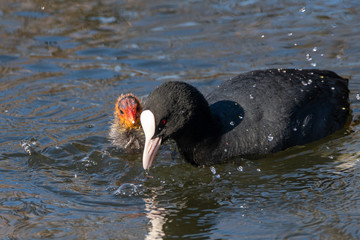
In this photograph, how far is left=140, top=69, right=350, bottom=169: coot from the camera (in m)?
4.27

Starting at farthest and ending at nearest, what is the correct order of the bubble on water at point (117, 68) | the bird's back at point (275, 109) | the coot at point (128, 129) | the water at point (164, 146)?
the bubble on water at point (117, 68) < the coot at point (128, 129) < the bird's back at point (275, 109) < the water at point (164, 146)

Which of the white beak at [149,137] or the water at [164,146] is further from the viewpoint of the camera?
the white beak at [149,137]

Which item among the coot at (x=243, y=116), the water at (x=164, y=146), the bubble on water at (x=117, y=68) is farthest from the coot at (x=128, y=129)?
the bubble on water at (x=117, y=68)

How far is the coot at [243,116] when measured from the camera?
4270mm

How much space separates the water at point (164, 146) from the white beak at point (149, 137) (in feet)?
0.72

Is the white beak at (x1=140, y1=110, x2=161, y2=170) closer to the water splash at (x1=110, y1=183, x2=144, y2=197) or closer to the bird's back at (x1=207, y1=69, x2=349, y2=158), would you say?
the water splash at (x1=110, y1=183, x2=144, y2=197)

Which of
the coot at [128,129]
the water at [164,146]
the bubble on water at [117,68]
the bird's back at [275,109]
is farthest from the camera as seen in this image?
the bubble on water at [117,68]

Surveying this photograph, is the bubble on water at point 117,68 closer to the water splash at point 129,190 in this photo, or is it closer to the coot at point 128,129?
the coot at point 128,129

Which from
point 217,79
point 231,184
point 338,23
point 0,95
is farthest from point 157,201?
point 338,23

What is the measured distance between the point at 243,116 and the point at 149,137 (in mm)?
802

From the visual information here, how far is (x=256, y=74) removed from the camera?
4973 mm

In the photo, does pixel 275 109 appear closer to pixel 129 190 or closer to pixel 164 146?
pixel 164 146

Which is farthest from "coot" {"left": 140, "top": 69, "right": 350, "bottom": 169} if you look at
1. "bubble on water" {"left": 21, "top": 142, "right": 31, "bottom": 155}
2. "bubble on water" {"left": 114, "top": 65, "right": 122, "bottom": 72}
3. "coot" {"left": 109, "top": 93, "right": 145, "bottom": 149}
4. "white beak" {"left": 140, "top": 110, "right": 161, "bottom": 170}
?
"bubble on water" {"left": 114, "top": 65, "right": 122, "bottom": 72}

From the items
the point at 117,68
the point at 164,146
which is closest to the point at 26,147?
the point at 164,146
